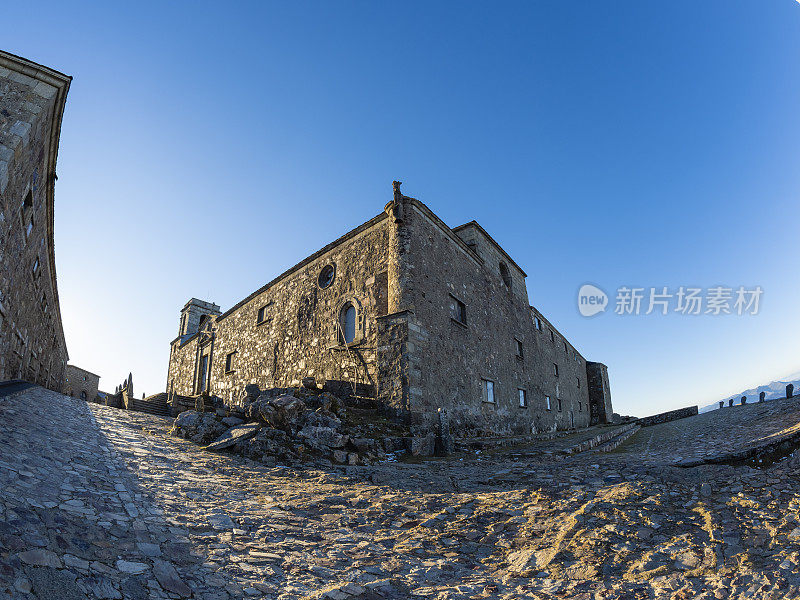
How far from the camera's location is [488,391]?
14.6 metres

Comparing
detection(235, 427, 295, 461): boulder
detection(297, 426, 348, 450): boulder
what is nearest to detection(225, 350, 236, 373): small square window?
detection(235, 427, 295, 461): boulder

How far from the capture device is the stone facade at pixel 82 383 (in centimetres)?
2864

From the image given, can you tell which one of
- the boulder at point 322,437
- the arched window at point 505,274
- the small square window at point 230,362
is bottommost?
the boulder at point 322,437

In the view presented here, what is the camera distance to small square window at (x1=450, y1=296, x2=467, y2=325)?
13.7 metres

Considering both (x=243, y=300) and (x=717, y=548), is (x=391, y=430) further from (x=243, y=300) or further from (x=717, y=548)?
(x=243, y=300)

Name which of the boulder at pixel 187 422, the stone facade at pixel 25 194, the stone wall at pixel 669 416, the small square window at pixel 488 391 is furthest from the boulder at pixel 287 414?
the stone wall at pixel 669 416

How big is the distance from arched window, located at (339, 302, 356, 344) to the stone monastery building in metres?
0.05

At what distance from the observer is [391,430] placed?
9742 mm

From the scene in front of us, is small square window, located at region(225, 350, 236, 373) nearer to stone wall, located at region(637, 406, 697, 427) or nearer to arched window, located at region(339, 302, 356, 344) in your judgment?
arched window, located at region(339, 302, 356, 344)

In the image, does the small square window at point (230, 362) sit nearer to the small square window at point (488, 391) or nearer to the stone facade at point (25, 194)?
the stone facade at point (25, 194)

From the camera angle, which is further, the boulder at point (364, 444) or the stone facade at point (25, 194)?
the boulder at point (364, 444)

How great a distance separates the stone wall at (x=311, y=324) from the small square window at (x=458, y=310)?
8.40ft

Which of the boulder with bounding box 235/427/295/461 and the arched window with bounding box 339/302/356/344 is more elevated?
the arched window with bounding box 339/302/356/344

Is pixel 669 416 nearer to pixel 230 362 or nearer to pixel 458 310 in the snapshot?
pixel 458 310
